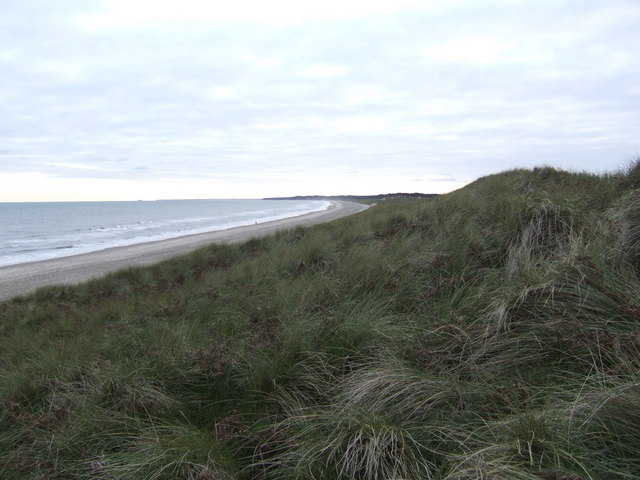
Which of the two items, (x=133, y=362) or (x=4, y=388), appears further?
(x=133, y=362)

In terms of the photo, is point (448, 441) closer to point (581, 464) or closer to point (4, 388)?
point (581, 464)

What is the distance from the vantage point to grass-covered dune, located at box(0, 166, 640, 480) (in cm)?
252

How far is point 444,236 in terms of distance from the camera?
6992 mm

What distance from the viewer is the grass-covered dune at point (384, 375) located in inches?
99.2

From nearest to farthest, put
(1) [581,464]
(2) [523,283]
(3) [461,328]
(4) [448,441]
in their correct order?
1. (1) [581,464]
2. (4) [448,441]
3. (3) [461,328]
4. (2) [523,283]

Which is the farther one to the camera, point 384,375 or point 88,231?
point 88,231

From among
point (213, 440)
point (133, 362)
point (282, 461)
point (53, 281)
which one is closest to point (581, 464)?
point (282, 461)

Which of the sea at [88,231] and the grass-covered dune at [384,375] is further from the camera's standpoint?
the sea at [88,231]

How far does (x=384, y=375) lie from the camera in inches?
129

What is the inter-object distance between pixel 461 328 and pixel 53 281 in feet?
51.8

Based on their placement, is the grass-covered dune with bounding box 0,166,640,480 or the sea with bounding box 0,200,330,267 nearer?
the grass-covered dune with bounding box 0,166,640,480

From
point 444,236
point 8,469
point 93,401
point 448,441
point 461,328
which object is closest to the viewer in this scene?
point 448,441

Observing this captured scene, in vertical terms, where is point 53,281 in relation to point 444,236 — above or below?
below

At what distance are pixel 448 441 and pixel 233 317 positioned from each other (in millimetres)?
3257
